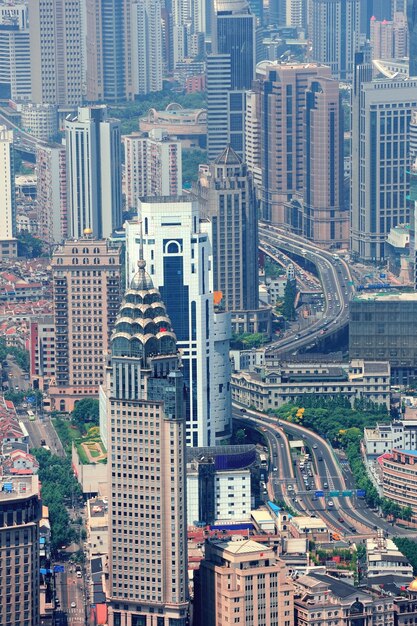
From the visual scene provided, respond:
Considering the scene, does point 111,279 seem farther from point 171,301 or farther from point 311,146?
point 311,146

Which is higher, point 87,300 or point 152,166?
point 152,166

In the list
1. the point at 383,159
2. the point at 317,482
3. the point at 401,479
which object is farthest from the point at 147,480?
the point at 383,159

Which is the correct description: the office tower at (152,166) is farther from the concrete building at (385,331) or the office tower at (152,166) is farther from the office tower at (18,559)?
the office tower at (18,559)

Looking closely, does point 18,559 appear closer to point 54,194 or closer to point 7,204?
point 7,204

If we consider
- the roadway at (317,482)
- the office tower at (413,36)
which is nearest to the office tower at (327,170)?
the office tower at (413,36)

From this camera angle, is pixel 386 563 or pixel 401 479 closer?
pixel 386 563

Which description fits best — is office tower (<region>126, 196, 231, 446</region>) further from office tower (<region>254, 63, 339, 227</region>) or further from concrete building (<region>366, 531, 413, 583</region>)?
office tower (<region>254, 63, 339, 227</region>)

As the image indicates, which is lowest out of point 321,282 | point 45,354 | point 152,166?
point 45,354
